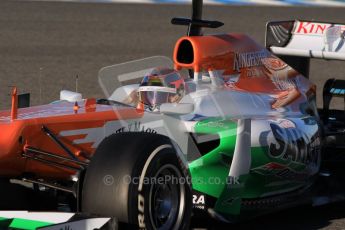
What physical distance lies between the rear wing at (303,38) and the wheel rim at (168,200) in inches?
97.6

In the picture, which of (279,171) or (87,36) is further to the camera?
(87,36)

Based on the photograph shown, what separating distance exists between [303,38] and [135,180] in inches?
125

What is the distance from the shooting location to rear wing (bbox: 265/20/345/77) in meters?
7.21

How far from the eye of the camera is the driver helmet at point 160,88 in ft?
19.4

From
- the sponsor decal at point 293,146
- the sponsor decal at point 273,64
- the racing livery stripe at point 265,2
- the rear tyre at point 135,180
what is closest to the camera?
the rear tyre at point 135,180

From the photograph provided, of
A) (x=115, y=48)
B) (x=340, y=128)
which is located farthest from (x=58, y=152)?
(x=115, y=48)

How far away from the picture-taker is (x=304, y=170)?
615 cm

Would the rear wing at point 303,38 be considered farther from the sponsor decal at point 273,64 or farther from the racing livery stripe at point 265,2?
the racing livery stripe at point 265,2

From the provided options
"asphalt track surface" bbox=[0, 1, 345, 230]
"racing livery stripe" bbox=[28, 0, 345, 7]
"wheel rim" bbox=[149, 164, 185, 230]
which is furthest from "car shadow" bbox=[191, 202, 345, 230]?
"racing livery stripe" bbox=[28, 0, 345, 7]

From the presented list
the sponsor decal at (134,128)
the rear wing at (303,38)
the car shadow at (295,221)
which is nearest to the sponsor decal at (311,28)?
the rear wing at (303,38)

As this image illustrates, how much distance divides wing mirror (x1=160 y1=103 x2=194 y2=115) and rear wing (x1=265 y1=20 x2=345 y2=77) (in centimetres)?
173

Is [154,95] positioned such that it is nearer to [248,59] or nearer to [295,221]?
[248,59]

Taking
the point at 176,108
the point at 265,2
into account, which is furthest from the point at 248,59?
the point at 265,2

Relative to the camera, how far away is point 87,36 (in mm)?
15383
